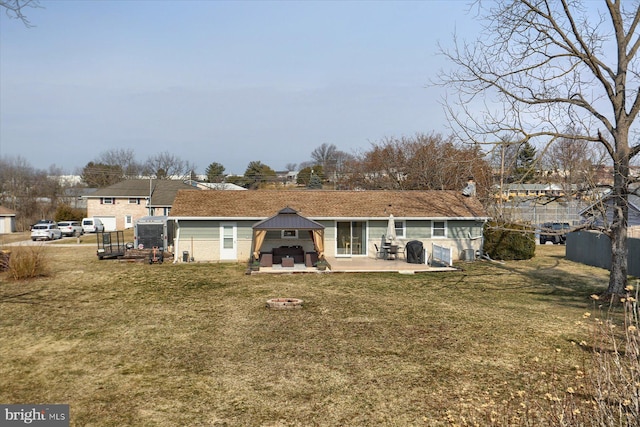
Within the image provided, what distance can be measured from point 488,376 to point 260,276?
1167 centimetres

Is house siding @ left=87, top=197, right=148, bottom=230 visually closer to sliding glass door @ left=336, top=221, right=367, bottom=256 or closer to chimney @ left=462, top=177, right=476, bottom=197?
sliding glass door @ left=336, top=221, right=367, bottom=256

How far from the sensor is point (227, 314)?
1205 centimetres

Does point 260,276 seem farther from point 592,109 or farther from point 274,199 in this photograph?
point 592,109

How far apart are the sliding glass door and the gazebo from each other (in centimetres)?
273

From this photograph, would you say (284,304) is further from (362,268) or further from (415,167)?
(415,167)

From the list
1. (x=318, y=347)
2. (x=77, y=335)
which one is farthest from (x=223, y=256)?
(x=318, y=347)

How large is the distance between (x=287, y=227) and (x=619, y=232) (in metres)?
12.3

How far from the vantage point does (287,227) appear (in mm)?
19797

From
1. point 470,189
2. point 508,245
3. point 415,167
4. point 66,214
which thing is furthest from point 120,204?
point 508,245

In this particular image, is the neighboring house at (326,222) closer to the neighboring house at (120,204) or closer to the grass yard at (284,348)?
the grass yard at (284,348)

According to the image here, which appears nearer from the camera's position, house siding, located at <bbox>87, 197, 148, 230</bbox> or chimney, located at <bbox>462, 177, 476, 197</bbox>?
chimney, located at <bbox>462, 177, 476, 197</bbox>

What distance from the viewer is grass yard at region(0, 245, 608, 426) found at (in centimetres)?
666

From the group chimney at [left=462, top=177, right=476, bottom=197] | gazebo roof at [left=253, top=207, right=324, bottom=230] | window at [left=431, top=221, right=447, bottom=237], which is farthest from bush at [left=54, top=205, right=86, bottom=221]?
chimney at [left=462, top=177, right=476, bottom=197]

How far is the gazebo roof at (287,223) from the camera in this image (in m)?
19.8
